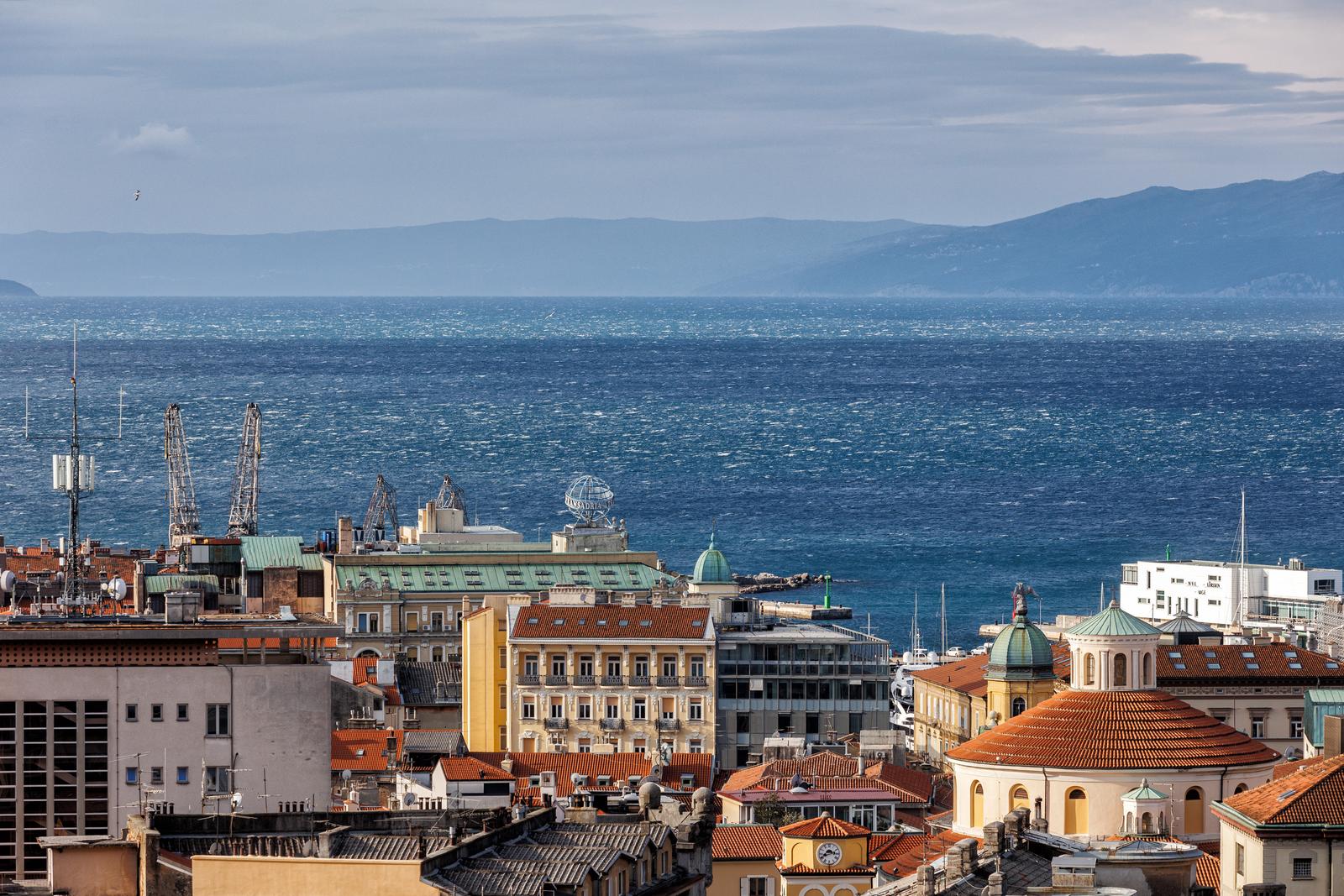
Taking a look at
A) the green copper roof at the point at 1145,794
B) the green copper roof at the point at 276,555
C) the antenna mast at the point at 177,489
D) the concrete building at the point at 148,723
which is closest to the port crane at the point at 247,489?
the antenna mast at the point at 177,489

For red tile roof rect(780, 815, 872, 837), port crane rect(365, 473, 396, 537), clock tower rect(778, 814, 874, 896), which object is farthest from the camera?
port crane rect(365, 473, 396, 537)

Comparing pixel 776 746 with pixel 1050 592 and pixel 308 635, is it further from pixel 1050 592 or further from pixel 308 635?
pixel 1050 592

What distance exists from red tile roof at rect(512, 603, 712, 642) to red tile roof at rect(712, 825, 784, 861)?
2637cm

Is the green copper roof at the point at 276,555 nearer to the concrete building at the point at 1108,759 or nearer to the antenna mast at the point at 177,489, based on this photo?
the antenna mast at the point at 177,489

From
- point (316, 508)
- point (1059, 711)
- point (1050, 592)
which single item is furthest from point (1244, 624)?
point (316, 508)

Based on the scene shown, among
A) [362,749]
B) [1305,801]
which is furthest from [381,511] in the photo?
[1305,801]

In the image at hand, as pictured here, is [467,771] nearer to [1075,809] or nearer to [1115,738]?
[1075,809]

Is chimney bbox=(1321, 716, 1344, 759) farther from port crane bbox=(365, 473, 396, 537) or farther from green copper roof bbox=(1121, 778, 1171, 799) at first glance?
port crane bbox=(365, 473, 396, 537)

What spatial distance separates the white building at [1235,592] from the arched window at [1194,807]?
214 ft

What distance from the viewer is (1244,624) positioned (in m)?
132

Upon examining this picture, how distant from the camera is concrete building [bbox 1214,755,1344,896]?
5038cm

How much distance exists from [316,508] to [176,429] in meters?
15.9

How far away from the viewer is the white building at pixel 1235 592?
139250 mm

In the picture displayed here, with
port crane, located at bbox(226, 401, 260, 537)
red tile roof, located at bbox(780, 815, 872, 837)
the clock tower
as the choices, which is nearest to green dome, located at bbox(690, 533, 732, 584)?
port crane, located at bbox(226, 401, 260, 537)
